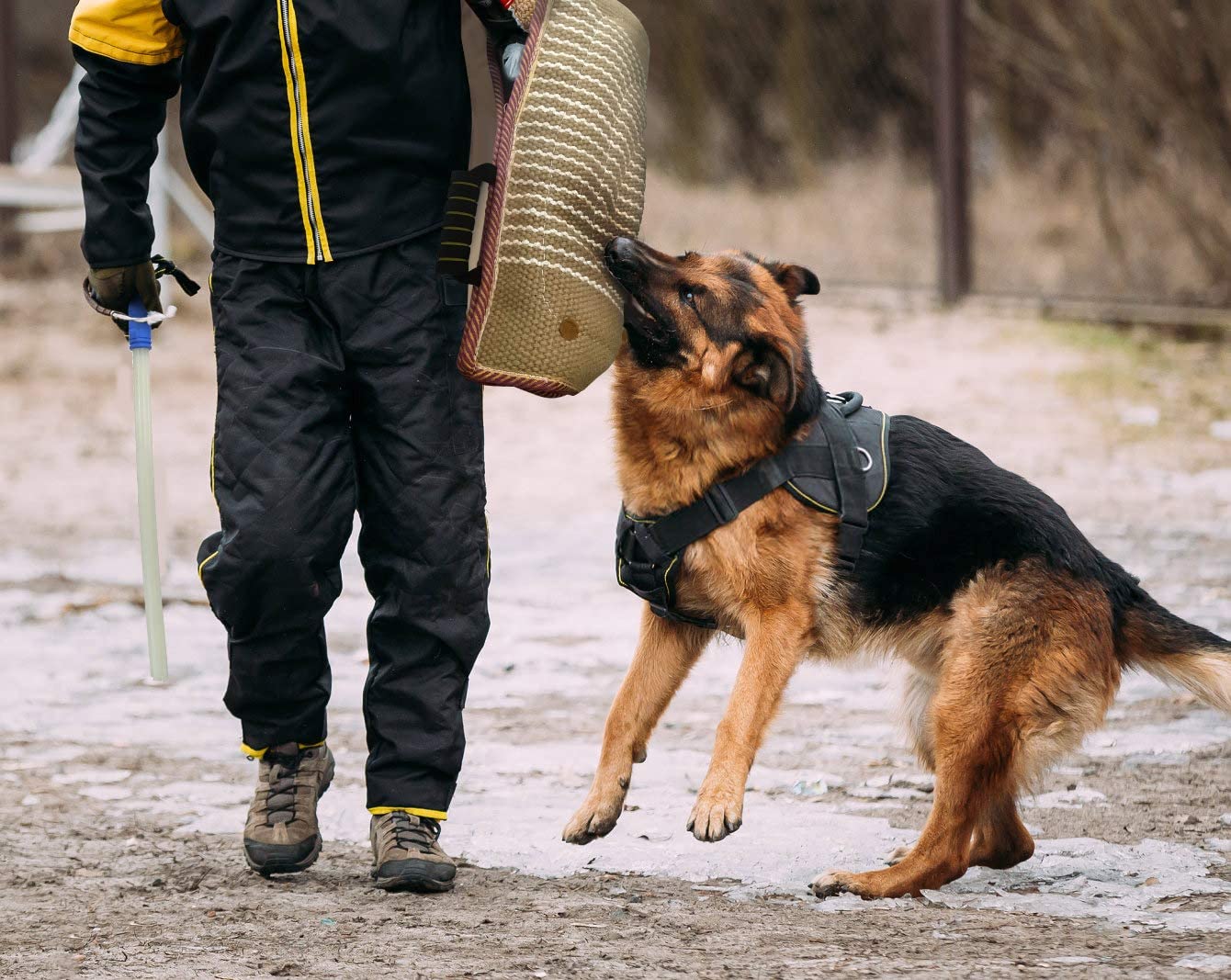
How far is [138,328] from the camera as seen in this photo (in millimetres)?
3820

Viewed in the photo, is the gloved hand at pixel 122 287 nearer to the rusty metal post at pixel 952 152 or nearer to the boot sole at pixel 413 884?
the boot sole at pixel 413 884

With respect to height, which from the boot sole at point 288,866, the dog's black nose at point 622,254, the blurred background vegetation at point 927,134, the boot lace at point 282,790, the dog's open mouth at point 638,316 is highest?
the dog's black nose at point 622,254

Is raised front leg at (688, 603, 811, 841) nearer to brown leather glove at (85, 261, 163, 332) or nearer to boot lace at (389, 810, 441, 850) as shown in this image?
boot lace at (389, 810, 441, 850)

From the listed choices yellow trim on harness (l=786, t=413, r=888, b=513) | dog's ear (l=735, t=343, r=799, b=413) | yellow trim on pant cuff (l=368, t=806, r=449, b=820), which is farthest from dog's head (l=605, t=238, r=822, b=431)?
yellow trim on pant cuff (l=368, t=806, r=449, b=820)

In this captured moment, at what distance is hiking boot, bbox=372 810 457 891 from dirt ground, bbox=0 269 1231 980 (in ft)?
0.22

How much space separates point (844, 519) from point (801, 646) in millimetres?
297

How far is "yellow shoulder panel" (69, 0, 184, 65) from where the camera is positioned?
11.2ft

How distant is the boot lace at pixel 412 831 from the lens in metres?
3.52

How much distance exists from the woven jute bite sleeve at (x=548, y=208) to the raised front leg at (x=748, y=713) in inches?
27.1

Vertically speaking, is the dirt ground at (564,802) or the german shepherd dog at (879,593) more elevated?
the german shepherd dog at (879,593)

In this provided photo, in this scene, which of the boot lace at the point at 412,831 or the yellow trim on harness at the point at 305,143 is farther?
the boot lace at the point at 412,831

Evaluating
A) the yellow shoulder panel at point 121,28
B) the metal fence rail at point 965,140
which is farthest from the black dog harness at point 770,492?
the metal fence rail at point 965,140

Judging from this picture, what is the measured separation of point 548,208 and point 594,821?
52.6 inches

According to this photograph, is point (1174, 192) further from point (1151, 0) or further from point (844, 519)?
point (844, 519)
